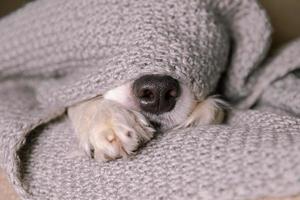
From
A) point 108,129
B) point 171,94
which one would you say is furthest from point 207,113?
point 108,129

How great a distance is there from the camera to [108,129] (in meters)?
0.94

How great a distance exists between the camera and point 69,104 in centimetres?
109

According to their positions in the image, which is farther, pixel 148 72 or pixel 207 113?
pixel 207 113

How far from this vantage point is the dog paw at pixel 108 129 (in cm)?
89

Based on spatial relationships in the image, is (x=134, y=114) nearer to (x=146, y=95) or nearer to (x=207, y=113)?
(x=146, y=95)

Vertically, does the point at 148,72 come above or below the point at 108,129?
above

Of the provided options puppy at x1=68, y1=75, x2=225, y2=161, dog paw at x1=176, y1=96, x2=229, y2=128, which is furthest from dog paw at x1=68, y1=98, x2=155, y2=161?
dog paw at x1=176, y1=96, x2=229, y2=128

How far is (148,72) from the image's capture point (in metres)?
0.96

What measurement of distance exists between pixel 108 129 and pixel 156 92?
0.13 metres

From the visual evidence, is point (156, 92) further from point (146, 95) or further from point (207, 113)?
point (207, 113)

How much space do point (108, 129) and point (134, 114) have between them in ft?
0.28

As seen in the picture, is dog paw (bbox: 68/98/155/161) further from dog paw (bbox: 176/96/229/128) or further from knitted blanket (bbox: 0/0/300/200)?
dog paw (bbox: 176/96/229/128)

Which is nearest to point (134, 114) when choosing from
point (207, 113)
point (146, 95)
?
point (146, 95)

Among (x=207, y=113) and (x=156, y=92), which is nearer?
(x=156, y=92)
